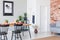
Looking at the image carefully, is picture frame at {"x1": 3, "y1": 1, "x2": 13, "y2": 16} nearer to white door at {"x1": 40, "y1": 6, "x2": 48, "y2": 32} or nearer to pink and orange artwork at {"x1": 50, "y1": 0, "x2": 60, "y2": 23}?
white door at {"x1": 40, "y1": 6, "x2": 48, "y2": 32}

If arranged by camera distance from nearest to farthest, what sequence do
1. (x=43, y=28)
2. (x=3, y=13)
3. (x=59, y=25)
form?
(x=59, y=25), (x=3, y=13), (x=43, y=28)

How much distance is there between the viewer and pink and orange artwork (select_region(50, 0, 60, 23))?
35.0 ft

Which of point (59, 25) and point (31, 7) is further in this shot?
point (31, 7)

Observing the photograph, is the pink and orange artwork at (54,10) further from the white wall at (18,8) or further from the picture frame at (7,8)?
the picture frame at (7,8)

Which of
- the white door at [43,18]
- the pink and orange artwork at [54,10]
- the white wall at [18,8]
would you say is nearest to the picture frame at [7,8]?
the white wall at [18,8]

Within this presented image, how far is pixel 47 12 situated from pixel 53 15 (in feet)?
1.95

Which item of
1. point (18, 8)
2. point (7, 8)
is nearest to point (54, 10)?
point (18, 8)

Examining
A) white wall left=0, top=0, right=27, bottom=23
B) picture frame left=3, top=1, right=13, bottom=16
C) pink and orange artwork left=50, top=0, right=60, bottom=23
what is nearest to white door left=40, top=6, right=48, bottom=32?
pink and orange artwork left=50, top=0, right=60, bottom=23

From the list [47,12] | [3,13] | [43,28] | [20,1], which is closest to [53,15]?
[47,12]

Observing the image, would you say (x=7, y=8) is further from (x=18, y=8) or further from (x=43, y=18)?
(x=43, y=18)

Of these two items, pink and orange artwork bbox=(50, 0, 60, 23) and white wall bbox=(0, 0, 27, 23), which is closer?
pink and orange artwork bbox=(50, 0, 60, 23)

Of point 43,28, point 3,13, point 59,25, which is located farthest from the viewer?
point 43,28

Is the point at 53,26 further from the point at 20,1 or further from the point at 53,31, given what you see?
the point at 20,1

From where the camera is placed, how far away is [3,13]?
10.7 m
